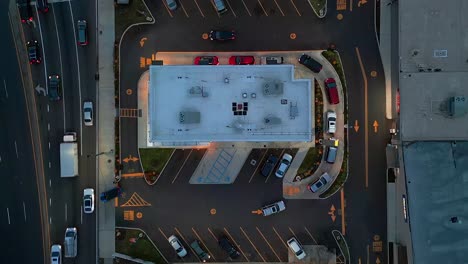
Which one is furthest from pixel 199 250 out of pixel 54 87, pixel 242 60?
pixel 54 87

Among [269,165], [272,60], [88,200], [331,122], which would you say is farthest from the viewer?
[269,165]

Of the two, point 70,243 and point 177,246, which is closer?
point 70,243

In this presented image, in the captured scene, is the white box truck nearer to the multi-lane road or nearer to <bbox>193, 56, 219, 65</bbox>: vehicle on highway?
the multi-lane road

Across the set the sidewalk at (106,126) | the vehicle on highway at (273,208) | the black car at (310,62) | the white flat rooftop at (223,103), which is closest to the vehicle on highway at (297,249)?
the vehicle on highway at (273,208)

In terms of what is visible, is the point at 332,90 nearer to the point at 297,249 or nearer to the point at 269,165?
the point at 269,165

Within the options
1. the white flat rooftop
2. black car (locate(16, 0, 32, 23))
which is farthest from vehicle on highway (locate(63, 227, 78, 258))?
black car (locate(16, 0, 32, 23))

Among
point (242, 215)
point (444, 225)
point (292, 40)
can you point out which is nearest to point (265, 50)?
point (292, 40)

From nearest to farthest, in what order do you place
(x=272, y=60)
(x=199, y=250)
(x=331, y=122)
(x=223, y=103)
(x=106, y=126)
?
(x=223, y=103), (x=331, y=122), (x=272, y=60), (x=199, y=250), (x=106, y=126)

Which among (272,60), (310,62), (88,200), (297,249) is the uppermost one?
(272,60)
